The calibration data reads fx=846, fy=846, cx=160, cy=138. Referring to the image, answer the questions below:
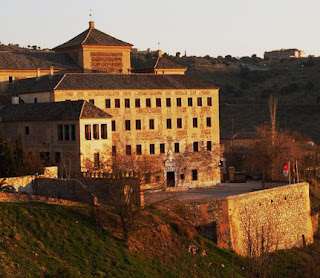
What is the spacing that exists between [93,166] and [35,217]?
1165 cm

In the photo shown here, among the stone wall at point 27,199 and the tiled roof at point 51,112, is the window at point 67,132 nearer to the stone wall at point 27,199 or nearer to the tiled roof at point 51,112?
the tiled roof at point 51,112

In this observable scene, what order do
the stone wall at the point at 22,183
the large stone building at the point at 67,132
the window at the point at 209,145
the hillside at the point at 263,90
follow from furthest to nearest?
the hillside at the point at 263,90 → the window at the point at 209,145 → the large stone building at the point at 67,132 → the stone wall at the point at 22,183

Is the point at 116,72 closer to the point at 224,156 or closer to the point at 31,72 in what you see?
the point at 31,72

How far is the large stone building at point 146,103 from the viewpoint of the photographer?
48.4 meters

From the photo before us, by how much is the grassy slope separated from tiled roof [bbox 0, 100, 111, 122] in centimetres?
1179

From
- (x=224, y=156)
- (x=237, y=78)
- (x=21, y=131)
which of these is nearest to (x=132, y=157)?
(x=21, y=131)

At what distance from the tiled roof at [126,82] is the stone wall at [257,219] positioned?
42.2 ft

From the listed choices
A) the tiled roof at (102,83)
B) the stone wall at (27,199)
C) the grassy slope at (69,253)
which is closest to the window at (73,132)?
the tiled roof at (102,83)

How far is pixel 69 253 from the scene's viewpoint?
91.7ft

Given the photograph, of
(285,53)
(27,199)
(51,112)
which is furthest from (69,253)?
(285,53)

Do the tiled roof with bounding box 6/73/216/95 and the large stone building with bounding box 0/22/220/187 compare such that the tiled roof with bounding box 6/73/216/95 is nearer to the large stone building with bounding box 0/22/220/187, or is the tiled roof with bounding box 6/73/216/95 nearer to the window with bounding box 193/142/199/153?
the large stone building with bounding box 0/22/220/187

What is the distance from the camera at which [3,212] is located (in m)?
28.8

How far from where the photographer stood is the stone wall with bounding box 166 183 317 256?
1369 inches

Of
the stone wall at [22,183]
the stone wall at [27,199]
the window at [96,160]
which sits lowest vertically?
the stone wall at [27,199]
